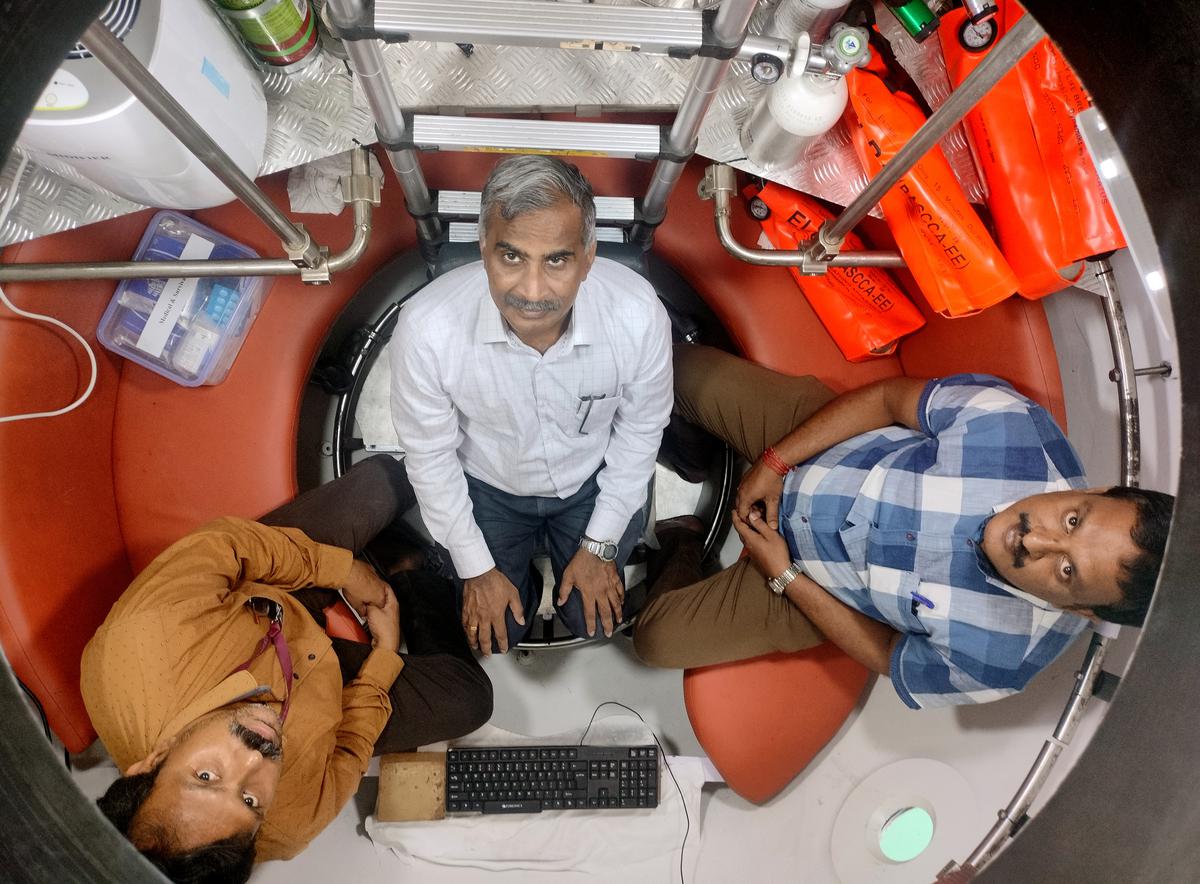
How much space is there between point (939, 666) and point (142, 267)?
70.4 inches

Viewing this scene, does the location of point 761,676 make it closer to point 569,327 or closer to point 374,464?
point 569,327

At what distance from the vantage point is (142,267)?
1515 mm

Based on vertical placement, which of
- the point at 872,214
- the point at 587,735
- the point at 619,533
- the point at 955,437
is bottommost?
the point at 587,735

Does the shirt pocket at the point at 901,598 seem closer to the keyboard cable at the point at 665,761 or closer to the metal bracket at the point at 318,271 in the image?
the keyboard cable at the point at 665,761

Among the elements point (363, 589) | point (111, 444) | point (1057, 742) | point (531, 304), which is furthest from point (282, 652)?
point (1057, 742)

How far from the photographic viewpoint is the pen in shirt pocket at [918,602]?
1.51 m

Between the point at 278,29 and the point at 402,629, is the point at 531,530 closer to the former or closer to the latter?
the point at 402,629

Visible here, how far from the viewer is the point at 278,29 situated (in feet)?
4.90

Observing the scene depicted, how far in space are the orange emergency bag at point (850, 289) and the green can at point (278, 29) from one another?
3.49 ft

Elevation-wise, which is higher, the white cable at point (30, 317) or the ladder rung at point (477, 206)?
the ladder rung at point (477, 206)

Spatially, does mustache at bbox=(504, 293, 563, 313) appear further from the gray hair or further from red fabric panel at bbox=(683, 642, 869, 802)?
red fabric panel at bbox=(683, 642, 869, 802)

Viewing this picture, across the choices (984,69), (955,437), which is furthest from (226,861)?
(984,69)

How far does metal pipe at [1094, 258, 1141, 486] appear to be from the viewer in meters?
1.34

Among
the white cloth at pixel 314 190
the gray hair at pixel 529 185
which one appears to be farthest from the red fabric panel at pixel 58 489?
the gray hair at pixel 529 185
